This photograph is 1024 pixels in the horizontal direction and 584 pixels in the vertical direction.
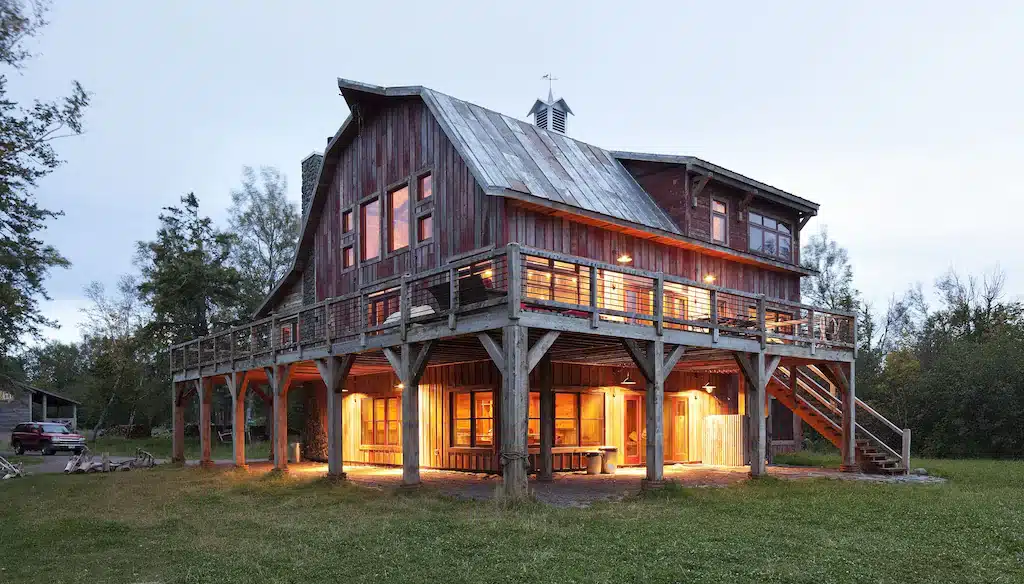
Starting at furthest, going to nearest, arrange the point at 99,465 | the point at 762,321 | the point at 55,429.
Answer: the point at 55,429 < the point at 99,465 < the point at 762,321

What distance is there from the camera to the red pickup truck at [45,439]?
114 feet

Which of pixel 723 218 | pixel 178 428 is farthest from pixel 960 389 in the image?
pixel 178 428

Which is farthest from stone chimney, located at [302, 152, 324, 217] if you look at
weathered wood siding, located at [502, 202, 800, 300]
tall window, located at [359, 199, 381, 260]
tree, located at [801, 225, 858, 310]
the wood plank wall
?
tree, located at [801, 225, 858, 310]

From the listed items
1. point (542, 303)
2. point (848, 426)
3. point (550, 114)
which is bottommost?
point (848, 426)

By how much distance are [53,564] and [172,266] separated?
101ft

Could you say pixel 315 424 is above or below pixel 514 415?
below

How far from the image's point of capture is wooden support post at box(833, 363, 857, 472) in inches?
739

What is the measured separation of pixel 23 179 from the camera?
21.8m

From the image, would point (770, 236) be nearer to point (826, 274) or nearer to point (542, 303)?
point (542, 303)

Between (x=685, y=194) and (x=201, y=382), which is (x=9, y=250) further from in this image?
(x=685, y=194)

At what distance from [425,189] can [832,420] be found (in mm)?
11421

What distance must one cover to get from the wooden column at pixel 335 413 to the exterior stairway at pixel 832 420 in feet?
34.9

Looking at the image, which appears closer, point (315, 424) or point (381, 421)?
point (381, 421)

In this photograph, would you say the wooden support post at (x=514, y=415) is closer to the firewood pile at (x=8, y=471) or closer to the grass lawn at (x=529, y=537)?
the grass lawn at (x=529, y=537)
